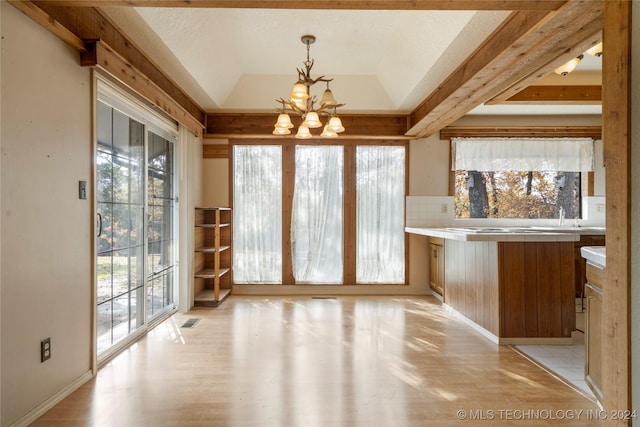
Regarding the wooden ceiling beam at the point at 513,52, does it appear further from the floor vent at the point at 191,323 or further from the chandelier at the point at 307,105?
the floor vent at the point at 191,323

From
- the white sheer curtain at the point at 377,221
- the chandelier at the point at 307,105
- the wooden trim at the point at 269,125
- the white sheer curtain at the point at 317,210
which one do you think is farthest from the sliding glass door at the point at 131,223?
the white sheer curtain at the point at 377,221

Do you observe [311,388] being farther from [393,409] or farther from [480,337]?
[480,337]

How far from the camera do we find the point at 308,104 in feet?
9.77

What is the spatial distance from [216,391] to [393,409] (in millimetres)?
1101

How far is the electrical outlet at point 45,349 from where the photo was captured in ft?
6.10

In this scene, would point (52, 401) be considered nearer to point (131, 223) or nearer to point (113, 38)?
point (131, 223)

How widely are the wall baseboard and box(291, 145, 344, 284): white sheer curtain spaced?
2809 mm

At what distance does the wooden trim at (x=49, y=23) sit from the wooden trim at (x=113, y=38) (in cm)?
5

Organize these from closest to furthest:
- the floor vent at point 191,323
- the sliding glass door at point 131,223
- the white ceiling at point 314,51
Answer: the white ceiling at point 314,51, the sliding glass door at point 131,223, the floor vent at point 191,323

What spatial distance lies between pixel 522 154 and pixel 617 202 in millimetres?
3919

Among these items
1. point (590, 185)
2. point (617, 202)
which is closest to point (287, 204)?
point (617, 202)

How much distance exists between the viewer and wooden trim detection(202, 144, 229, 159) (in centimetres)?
470

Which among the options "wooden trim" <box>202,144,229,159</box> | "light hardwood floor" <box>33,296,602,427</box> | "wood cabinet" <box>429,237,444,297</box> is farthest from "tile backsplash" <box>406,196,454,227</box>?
"wooden trim" <box>202,144,229,159</box>

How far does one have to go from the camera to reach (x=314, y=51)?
3.52 m
